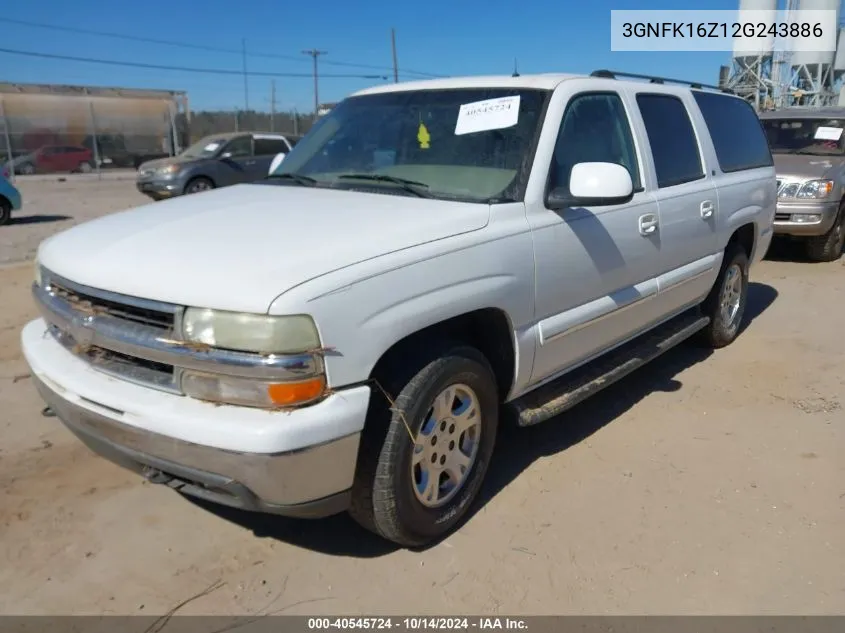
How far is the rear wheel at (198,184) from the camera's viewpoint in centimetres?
1506

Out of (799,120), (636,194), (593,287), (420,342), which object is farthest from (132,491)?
(799,120)

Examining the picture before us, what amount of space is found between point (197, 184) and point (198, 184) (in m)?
0.02

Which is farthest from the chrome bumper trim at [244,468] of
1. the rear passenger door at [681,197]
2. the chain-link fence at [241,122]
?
the chain-link fence at [241,122]

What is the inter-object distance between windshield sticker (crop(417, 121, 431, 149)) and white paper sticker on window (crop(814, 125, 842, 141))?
26.6 feet

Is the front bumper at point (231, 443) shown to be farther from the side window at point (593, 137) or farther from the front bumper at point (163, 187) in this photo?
the front bumper at point (163, 187)

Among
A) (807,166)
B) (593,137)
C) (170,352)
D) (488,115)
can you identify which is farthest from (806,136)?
(170,352)

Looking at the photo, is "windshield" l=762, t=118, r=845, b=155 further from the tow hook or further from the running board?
the tow hook

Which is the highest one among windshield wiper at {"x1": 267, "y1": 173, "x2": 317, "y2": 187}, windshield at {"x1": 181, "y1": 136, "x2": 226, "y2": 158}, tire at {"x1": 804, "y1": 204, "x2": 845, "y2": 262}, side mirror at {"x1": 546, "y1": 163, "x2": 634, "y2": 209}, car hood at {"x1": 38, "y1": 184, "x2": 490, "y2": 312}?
windshield at {"x1": 181, "y1": 136, "x2": 226, "y2": 158}

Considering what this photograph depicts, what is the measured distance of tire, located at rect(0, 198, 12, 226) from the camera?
13.0 m

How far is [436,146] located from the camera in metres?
3.49

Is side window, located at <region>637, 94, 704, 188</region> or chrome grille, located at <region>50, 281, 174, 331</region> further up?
side window, located at <region>637, 94, 704, 188</region>

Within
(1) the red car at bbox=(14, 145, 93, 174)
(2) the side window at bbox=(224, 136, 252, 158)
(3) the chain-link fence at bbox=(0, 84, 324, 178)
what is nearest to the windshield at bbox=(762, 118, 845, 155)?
(2) the side window at bbox=(224, 136, 252, 158)

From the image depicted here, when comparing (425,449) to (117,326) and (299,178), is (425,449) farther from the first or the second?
(299,178)

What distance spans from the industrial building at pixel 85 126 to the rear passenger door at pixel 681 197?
26.9 m
